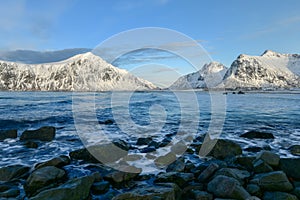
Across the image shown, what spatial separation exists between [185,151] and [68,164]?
5.44m

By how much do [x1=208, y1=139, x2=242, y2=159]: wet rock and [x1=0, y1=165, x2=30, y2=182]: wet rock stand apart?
7703 mm

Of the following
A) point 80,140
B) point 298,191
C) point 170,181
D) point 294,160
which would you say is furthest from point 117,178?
point 80,140

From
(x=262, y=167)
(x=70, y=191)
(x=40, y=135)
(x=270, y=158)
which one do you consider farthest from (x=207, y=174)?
(x=40, y=135)

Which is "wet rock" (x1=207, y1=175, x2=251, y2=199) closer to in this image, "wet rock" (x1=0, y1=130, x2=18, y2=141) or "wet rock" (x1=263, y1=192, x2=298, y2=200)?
"wet rock" (x1=263, y1=192, x2=298, y2=200)

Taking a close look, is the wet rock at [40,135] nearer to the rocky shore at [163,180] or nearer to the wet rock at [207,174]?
the rocky shore at [163,180]

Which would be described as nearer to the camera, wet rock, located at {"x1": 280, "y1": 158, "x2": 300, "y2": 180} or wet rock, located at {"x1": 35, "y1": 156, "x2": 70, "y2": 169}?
wet rock, located at {"x1": 280, "y1": 158, "x2": 300, "y2": 180}

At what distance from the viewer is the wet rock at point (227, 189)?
231 inches

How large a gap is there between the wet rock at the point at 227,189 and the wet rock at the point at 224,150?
3.73 m

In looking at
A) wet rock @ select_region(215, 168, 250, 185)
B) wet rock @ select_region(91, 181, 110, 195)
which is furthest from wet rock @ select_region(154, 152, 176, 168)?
wet rock @ select_region(91, 181, 110, 195)

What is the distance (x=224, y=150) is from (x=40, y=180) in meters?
7.49

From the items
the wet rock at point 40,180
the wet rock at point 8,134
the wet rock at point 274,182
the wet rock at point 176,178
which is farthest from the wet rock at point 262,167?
the wet rock at point 8,134

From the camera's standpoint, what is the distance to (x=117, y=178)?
24.3 ft

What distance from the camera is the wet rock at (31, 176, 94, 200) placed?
5.63 metres

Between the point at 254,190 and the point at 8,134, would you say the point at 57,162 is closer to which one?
the point at 254,190
